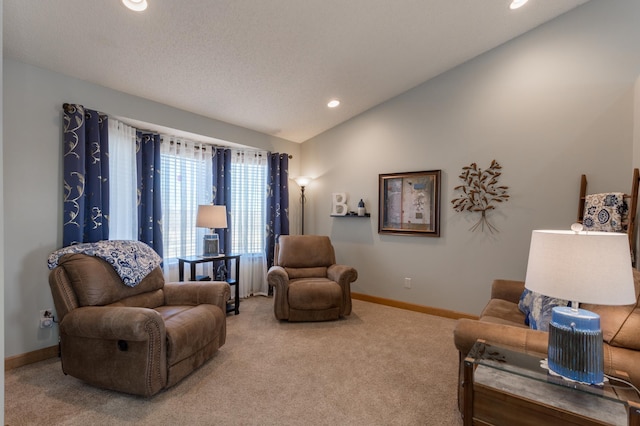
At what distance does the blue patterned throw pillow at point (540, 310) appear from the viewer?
6.04ft

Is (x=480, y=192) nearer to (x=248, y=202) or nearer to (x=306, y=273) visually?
(x=306, y=273)

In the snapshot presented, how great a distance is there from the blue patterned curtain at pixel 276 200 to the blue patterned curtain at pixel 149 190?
1.56m

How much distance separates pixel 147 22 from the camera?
2.17 meters

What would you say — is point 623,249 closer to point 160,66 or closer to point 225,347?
point 225,347

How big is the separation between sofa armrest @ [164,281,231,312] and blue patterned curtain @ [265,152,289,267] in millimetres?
1829

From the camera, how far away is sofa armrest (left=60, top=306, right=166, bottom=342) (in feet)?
6.23

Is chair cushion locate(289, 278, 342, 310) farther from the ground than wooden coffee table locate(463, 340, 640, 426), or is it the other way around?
wooden coffee table locate(463, 340, 640, 426)

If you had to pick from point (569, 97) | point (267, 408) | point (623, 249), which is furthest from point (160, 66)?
point (569, 97)

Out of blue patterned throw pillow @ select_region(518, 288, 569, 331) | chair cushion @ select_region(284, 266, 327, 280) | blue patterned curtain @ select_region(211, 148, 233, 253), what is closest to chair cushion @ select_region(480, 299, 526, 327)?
blue patterned throw pillow @ select_region(518, 288, 569, 331)

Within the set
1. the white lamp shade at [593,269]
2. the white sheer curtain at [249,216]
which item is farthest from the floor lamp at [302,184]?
the white lamp shade at [593,269]

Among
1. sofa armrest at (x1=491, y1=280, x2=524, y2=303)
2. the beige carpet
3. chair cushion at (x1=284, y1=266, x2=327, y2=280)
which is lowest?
the beige carpet

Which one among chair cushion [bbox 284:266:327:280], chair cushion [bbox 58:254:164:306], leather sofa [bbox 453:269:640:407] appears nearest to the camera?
leather sofa [bbox 453:269:640:407]

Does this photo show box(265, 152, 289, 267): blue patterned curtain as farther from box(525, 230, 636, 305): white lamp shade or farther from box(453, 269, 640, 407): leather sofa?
box(525, 230, 636, 305): white lamp shade

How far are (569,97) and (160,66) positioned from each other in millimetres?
3928
